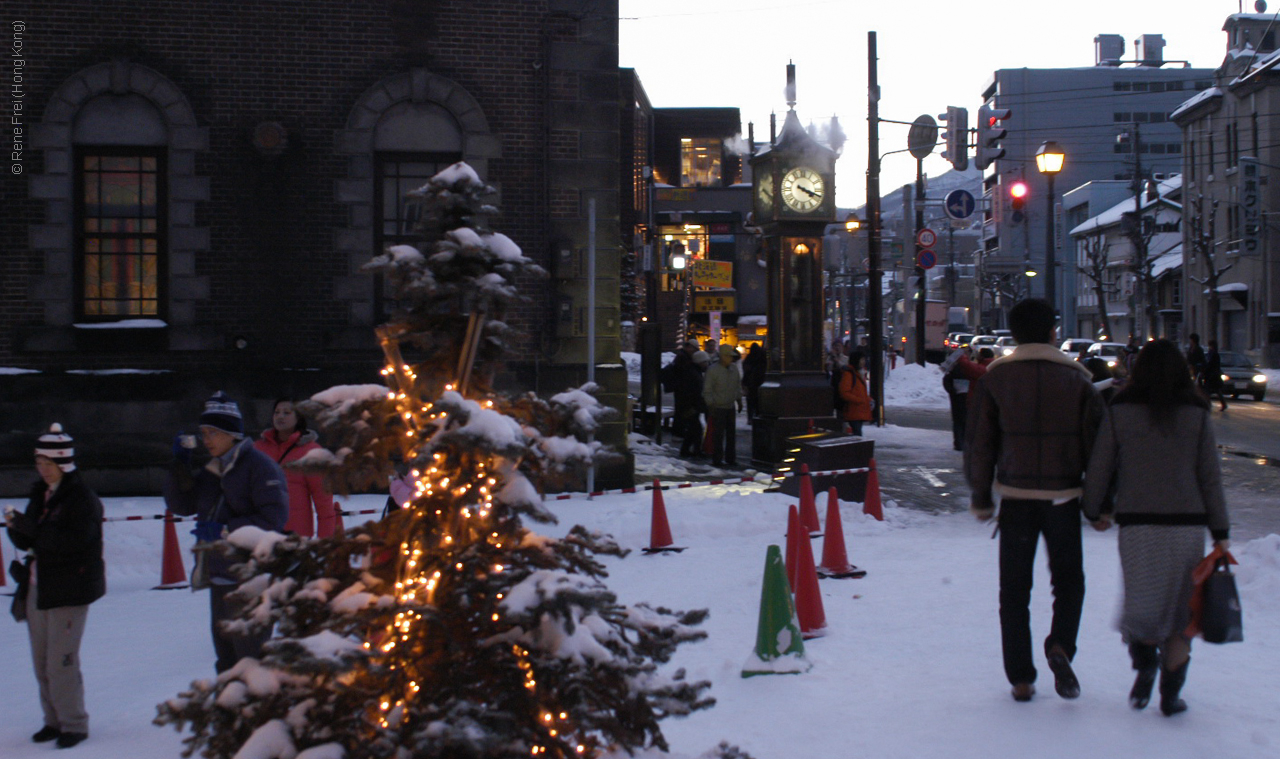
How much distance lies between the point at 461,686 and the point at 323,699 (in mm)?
392

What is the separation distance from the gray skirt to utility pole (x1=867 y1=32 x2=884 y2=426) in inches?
753

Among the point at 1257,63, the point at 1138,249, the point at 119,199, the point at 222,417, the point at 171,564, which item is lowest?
the point at 171,564

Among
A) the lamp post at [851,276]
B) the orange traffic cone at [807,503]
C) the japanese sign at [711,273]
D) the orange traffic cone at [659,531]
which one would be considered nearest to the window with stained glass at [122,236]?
the orange traffic cone at [659,531]

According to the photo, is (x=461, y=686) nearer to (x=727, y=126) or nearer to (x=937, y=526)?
(x=937, y=526)

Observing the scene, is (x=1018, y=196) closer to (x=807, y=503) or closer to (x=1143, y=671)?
(x=807, y=503)

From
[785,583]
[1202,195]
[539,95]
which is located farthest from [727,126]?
[785,583]

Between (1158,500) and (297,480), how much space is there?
6015 millimetres

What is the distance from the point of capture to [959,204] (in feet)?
98.0

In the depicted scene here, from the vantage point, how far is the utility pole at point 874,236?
2456 centimetres

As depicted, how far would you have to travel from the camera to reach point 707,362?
2009cm

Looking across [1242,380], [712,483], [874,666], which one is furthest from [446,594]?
[1242,380]

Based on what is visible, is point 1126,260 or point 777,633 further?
point 1126,260

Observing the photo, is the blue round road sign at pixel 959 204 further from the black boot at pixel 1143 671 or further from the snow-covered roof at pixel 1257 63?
the snow-covered roof at pixel 1257 63

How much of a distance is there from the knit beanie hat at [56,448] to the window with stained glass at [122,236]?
28.1 feet
